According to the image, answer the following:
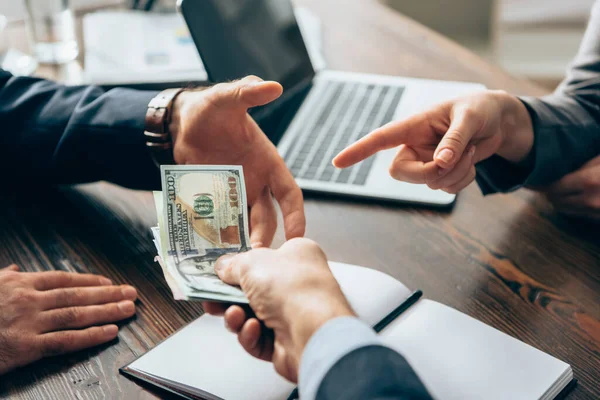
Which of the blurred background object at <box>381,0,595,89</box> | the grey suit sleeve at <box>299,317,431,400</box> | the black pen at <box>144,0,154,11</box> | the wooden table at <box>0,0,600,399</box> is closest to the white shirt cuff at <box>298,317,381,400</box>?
the grey suit sleeve at <box>299,317,431,400</box>

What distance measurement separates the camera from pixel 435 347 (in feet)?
2.41

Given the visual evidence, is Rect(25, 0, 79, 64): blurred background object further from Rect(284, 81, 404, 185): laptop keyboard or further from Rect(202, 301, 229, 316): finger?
Rect(202, 301, 229, 316): finger

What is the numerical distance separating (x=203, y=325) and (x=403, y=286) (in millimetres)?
255

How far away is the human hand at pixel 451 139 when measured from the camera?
2.87 ft

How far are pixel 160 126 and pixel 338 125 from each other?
35cm

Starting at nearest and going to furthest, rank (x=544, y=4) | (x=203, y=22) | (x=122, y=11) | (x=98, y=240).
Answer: (x=98, y=240), (x=203, y=22), (x=122, y=11), (x=544, y=4)

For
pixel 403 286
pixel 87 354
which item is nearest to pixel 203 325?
pixel 87 354

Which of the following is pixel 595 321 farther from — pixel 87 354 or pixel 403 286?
pixel 87 354

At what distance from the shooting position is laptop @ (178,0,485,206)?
3.45ft

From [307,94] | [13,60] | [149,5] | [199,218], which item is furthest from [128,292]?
Result: [149,5]

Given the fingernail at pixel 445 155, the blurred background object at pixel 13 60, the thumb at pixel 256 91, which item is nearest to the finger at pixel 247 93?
the thumb at pixel 256 91

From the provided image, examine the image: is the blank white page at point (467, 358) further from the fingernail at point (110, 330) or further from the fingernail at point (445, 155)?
the fingernail at point (110, 330)

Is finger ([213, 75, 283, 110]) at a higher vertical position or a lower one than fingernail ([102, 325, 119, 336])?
higher

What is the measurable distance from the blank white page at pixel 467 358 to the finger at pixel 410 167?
0.63 feet
